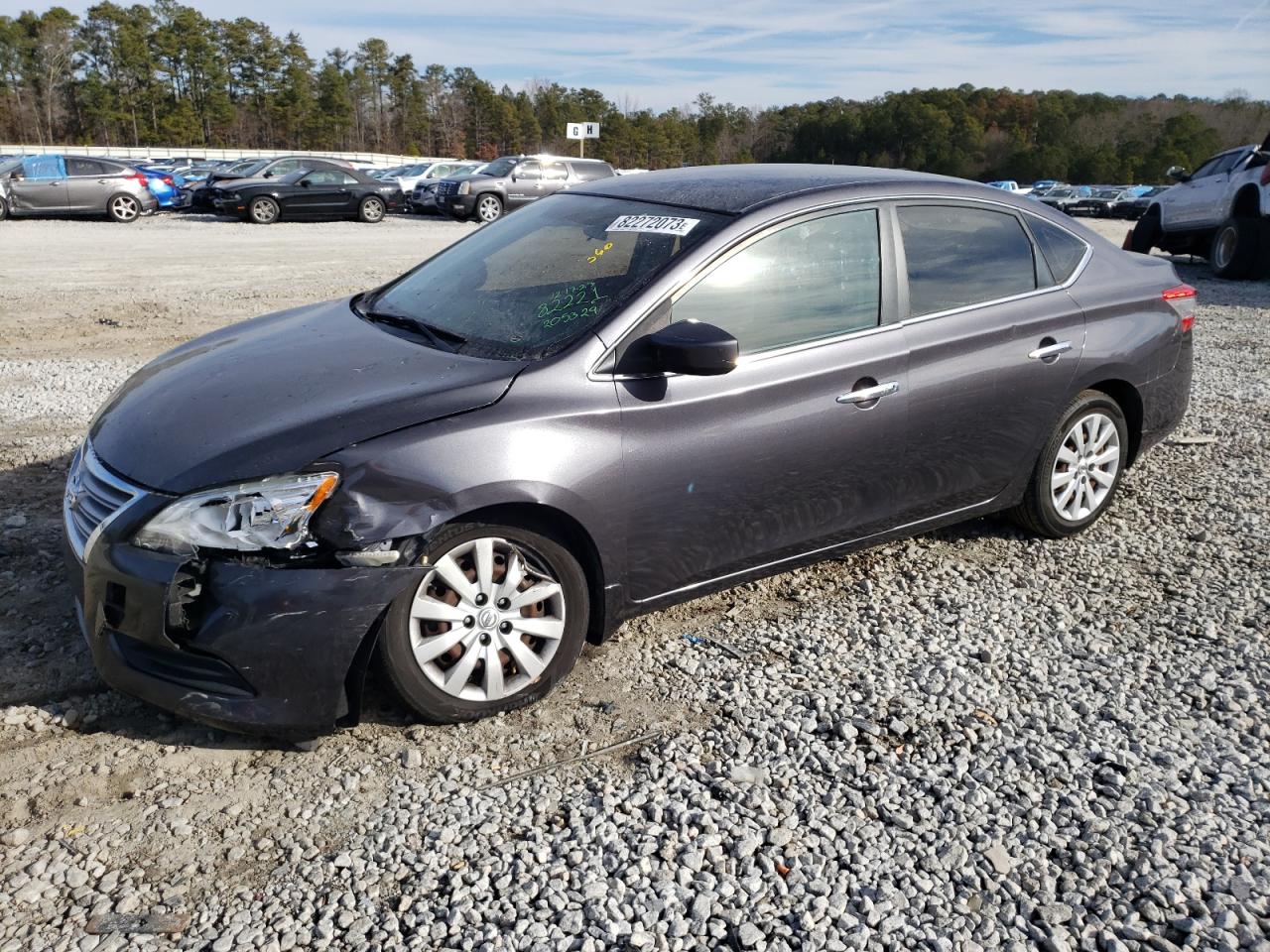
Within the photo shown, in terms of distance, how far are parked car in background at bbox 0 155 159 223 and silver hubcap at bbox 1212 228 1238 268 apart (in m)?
21.9

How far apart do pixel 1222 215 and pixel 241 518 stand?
16.6 meters

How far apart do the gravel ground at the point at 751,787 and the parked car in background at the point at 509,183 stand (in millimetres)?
22777

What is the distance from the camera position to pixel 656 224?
4.01 m

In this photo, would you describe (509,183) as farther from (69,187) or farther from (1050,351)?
(1050,351)

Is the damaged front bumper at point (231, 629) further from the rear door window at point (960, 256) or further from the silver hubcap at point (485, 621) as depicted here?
the rear door window at point (960, 256)

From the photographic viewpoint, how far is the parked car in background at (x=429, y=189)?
2858 centimetres

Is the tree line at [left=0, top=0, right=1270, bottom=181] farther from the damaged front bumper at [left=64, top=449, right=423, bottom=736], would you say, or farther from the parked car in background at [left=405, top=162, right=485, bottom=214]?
the damaged front bumper at [left=64, top=449, right=423, bottom=736]

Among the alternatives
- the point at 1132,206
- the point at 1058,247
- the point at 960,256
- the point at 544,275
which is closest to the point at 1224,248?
the point at 1058,247

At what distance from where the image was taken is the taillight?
5168 millimetres

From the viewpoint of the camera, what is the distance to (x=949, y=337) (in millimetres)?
4270

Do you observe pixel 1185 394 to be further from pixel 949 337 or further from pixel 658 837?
pixel 658 837

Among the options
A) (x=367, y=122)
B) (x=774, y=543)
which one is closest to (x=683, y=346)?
(x=774, y=543)

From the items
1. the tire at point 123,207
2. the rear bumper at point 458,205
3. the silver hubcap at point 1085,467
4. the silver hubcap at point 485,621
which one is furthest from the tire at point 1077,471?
the tire at point 123,207

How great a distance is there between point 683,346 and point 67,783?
2.26 meters
